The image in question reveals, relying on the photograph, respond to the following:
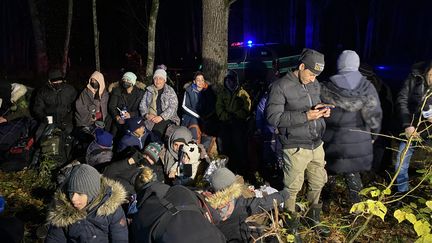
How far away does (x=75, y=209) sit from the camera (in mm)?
3418

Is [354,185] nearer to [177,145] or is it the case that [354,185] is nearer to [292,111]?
[292,111]

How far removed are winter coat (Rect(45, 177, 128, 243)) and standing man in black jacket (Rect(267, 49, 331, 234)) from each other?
1.87 m

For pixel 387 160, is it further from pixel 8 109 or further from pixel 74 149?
pixel 8 109

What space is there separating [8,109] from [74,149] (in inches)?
63.3

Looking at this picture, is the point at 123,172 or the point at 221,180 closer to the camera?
the point at 221,180

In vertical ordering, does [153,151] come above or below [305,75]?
below

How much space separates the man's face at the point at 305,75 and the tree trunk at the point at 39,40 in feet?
42.4

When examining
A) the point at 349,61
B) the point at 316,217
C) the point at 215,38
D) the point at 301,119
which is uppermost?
the point at 215,38

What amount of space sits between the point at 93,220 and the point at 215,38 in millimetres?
5305

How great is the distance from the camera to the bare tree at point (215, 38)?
7.93 m

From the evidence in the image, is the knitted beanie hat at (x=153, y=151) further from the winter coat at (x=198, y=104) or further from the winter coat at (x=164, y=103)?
the winter coat at (x=198, y=104)

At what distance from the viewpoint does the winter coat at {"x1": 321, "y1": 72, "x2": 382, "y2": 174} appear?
180 inches

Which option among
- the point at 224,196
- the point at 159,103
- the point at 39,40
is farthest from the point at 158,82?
the point at 39,40

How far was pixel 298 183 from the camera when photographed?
4.55 meters
